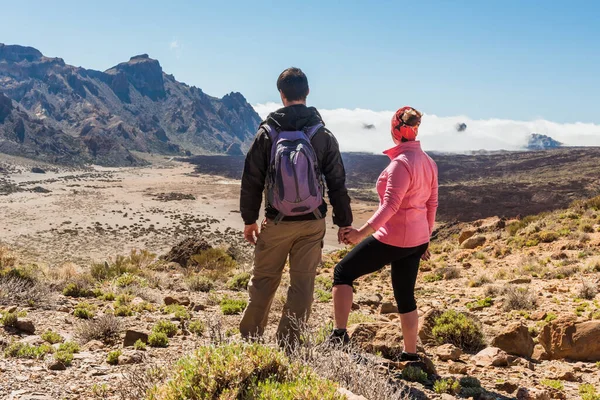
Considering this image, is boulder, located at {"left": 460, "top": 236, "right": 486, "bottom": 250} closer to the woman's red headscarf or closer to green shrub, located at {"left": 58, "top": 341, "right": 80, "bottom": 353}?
the woman's red headscarf

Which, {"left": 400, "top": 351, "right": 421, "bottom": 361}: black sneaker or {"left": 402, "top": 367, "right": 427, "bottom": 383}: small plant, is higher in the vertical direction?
{"left": 400, "top": 351, "right": 421, "bottom": 361}: black sneaker

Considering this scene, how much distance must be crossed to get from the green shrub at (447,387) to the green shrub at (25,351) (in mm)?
3021

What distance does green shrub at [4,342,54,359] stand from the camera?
3447mm

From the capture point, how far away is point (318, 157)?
9.92ft

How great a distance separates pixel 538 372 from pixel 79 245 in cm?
3008

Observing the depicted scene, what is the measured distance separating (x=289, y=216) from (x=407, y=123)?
1.05m

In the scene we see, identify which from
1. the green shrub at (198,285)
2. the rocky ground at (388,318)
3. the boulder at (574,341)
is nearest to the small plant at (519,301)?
the rocky ground at (388,318)

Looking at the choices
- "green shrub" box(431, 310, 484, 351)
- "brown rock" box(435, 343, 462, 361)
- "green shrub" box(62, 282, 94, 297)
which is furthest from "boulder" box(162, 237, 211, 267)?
"brown rock" box(435, 343, 462, 361)

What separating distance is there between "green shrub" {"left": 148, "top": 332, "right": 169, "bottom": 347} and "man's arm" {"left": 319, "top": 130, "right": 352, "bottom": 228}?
7.22 feet

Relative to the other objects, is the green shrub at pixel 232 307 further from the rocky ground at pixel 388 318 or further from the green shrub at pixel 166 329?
the green shrub at pixel 166 329

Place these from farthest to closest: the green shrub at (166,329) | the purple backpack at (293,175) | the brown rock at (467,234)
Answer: the brown rock at (467,234) → the green shrub at (166,329) → the purple backpack at (293,175)

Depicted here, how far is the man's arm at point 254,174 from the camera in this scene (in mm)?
2992

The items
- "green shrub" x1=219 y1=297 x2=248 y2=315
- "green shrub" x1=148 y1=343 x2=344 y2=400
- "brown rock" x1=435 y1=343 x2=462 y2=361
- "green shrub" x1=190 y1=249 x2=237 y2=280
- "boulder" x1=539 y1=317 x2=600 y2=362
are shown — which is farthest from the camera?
"green shrub" x1=190 y1=249 x2=237 y2=280

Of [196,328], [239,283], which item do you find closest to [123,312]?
[196,328]
